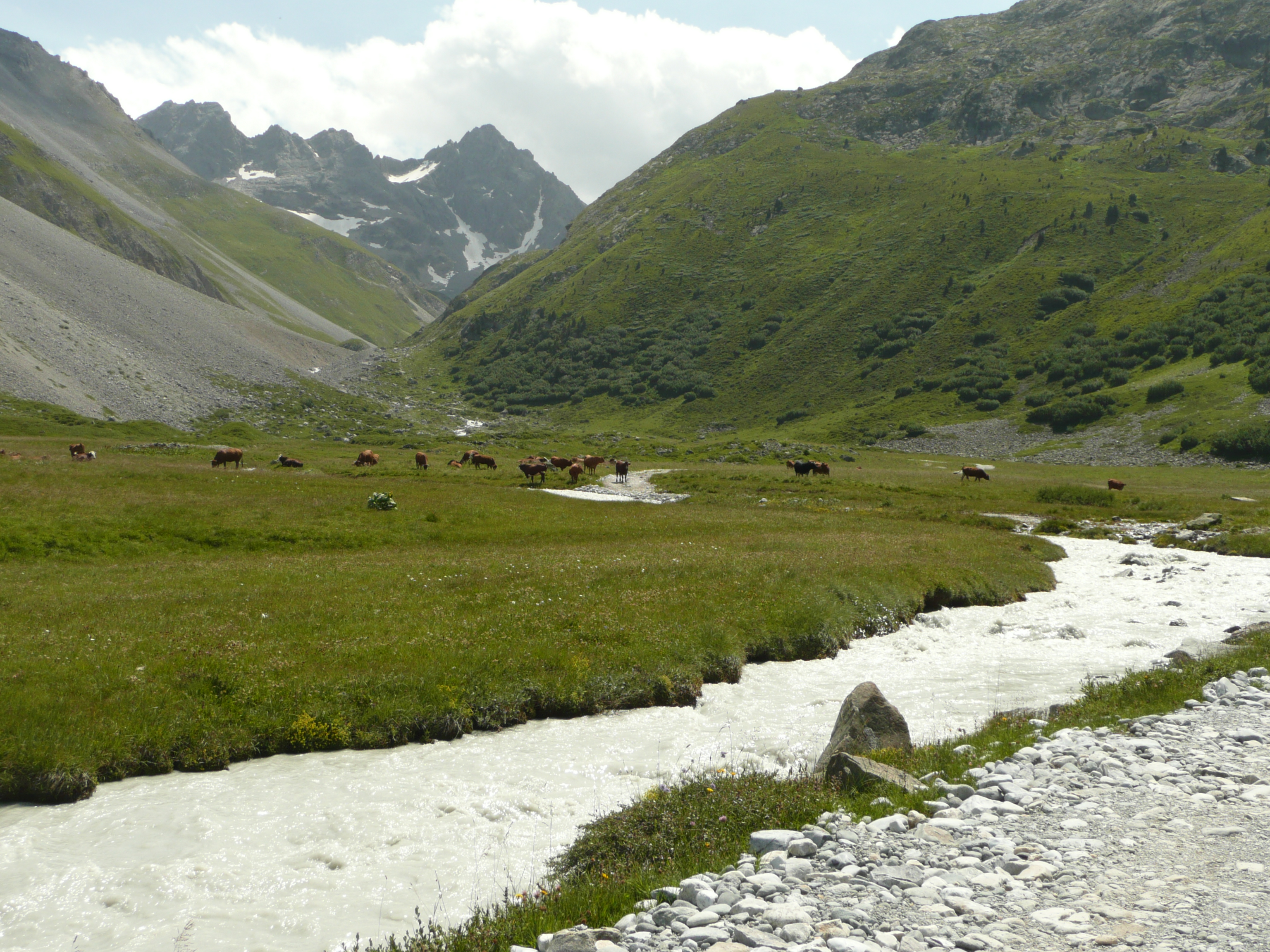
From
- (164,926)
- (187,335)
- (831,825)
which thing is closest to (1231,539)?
(831,825)

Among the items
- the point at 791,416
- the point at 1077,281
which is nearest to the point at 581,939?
the point at 791,416

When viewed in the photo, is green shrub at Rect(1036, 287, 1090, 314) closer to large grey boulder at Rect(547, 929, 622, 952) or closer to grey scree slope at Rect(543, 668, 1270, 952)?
grey scree slope at Rect(543, 668, 1270, 952)

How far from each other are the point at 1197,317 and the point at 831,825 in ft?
592

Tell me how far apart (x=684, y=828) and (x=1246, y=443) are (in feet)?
386

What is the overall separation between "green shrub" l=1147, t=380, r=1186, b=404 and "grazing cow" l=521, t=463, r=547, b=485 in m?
115

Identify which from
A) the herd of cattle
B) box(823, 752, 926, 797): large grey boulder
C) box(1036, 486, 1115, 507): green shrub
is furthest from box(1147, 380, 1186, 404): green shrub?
box(823, 752, 926, 797): large grey boulder

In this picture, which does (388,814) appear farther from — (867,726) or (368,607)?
(368,607)

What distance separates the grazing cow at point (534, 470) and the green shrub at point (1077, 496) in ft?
148

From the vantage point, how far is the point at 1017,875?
7812 mm

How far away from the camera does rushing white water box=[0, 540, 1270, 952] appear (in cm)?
884

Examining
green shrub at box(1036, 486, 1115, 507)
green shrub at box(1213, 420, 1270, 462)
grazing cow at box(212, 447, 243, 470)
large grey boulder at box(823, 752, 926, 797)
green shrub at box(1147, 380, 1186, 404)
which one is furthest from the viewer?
green shrub at box(1147, 380, 1186, 404)

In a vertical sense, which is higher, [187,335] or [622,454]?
[187,335]

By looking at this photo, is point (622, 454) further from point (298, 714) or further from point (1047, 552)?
point (298, 714)

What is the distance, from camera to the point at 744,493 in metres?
62.7
